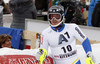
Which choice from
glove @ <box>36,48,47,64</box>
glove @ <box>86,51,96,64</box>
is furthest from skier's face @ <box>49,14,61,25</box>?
glove @ <box>86,51,96,64</box>

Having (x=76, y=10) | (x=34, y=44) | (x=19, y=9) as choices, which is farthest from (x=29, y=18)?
(x=76, y=10)

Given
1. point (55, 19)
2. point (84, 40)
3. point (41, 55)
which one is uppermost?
point (55, 19)

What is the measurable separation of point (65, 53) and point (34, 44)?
99.1 inches

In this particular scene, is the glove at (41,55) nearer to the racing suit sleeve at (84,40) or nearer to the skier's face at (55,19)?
the skier's face at (55,19)

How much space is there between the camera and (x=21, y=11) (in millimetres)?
5906

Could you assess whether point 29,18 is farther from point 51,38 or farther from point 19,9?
point 51,38

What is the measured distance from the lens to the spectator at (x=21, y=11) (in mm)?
5829

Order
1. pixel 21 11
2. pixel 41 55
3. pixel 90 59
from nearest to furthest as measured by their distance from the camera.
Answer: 1. pixel 90 59
2. pixel 41 55
3. pixel 21 11

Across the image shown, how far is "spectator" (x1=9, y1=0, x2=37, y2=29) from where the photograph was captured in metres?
5.83

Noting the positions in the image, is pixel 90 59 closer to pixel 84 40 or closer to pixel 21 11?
pixel 84 40

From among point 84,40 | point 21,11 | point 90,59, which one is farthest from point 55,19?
point 21,11

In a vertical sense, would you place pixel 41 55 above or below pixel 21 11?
below

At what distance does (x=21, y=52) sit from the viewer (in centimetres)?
348

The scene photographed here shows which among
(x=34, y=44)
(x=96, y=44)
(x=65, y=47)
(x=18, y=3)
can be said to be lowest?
(x=34, y=44)
